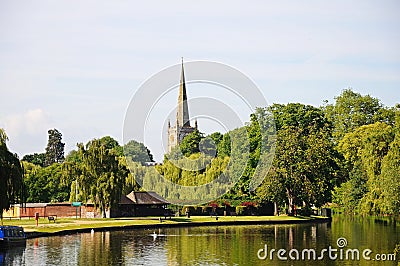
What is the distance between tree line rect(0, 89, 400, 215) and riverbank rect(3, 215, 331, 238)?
3546mm

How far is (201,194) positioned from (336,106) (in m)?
28.1

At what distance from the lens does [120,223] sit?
54.8m

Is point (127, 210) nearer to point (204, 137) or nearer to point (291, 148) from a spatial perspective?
point (291, 148)

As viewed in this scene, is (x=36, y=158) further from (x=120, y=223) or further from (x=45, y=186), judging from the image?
(x=120, y=223)

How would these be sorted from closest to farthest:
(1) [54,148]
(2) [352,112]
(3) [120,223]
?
(3) [120,223] → (2) [352,112] → (1) [54,148]

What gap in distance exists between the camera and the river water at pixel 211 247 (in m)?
33.4

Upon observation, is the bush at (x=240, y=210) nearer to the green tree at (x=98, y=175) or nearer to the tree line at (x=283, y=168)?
the tree line at (x=283, y=168)

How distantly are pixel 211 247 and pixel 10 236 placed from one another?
10400 millimetres

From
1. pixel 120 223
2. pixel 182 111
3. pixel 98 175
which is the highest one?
pixel 182 111

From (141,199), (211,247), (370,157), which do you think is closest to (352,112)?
(370,157)

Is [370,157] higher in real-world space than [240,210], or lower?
higher

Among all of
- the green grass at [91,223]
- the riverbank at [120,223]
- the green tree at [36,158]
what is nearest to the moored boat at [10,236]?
the riverbank at [120,223]

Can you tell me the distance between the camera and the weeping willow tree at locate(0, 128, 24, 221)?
40625mm

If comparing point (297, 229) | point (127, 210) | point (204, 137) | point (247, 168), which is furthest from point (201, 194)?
point (204, 137)
